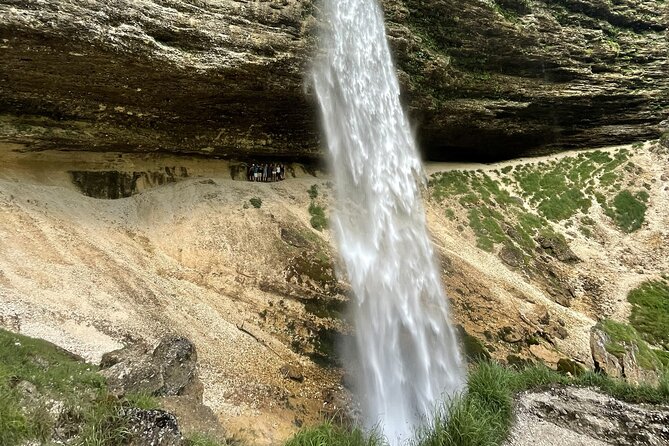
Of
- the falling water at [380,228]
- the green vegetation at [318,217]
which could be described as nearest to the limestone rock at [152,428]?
the falling water at [380,228]

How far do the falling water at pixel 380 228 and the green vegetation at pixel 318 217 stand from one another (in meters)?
0.76

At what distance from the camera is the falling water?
50.5ft

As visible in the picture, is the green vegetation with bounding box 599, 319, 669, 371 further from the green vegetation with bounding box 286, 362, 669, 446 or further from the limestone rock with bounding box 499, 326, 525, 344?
the green vegetation with bounding box 286, 362, 669, 446

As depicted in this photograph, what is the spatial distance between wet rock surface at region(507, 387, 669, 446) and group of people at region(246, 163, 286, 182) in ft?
61.4

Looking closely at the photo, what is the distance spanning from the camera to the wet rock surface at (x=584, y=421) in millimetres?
7926

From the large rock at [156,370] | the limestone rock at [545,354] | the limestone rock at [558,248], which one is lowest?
the limestone rock at [545,354]

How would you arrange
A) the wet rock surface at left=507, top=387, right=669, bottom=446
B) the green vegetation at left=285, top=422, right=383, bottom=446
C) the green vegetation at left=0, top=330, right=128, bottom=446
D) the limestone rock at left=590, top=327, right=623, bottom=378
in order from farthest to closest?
the limestone rock at left=590, top=327, right=623, bottom=378, the wet rock surface at left=507, top=387, right=669, bottom=446, the green vegetation at left=285, top=422, right=383, bottom=446, the green vegetation at left=0, top=330, right=128, bottom=446

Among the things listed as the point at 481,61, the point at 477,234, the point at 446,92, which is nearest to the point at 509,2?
the point at 481,61

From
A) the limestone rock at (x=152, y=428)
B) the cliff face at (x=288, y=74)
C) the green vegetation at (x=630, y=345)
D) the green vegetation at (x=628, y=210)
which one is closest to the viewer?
the limestone rock at (x=152, y=428)

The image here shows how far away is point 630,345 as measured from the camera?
60.5ft

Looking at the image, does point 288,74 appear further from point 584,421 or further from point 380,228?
point 584,421

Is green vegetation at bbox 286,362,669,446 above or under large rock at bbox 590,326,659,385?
above

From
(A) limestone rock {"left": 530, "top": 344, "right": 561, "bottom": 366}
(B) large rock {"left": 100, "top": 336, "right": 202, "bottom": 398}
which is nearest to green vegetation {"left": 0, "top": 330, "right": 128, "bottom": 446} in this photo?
(B) large rock {"left": 100, "top": 336, "right": 202, "bottom": 398}

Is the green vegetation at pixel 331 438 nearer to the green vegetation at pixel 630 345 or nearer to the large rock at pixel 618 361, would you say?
the large rock at pixel 618 361
